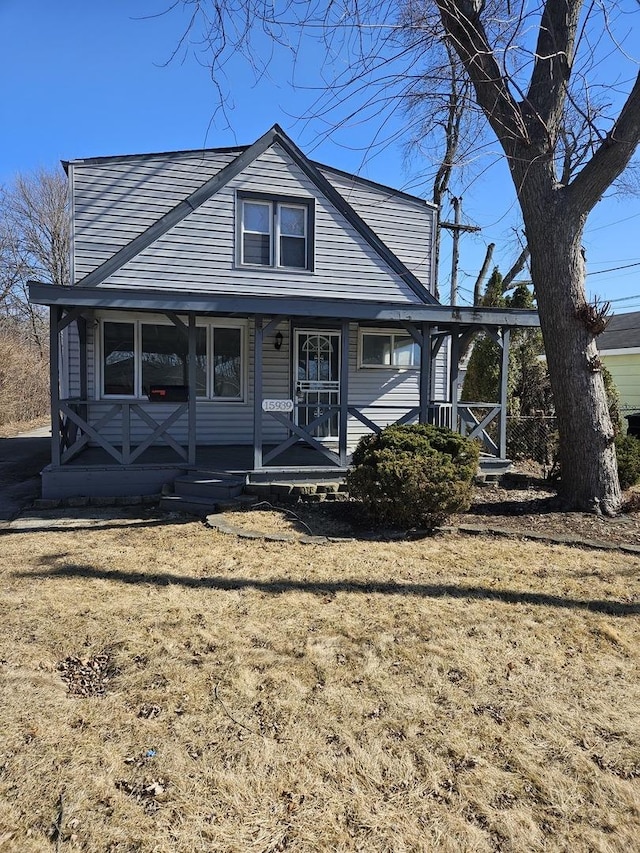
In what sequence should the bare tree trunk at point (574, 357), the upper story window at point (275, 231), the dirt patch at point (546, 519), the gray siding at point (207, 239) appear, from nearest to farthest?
the dirt patch at point (546, 519) < the bare tree trunk at point (574, 357) < the gray siding at point (207, 239) < the upper story window at point (275, 231)

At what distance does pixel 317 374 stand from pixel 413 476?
5566mm

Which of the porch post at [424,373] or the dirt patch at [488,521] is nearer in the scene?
the dirt patch at [488,521]

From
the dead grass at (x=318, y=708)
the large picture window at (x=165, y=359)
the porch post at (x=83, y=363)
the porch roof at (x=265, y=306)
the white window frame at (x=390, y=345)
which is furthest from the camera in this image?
the white window frame at (x=390, y=345)

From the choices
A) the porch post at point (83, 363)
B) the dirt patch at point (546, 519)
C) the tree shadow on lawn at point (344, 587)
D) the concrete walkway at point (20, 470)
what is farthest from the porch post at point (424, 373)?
the concrete walkway at point (20, 470)

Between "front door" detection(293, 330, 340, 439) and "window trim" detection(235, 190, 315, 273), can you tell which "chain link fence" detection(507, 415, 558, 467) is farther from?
"window trim" detection(235, 190, 315, 273)

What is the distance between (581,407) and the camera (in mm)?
7199

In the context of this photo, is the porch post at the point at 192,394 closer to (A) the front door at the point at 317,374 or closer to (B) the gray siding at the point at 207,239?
(B) the gray siding at the point at 207,239

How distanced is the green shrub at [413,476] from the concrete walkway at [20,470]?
475cm

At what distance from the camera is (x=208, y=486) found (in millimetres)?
7988

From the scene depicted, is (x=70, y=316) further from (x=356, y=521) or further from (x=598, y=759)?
(x=598, y=759)

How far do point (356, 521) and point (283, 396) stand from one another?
183 inches

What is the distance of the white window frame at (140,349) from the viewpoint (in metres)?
10.3

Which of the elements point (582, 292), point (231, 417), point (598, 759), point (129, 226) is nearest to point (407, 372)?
point (231, 417)

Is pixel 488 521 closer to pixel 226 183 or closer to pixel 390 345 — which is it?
pixel 390 345
